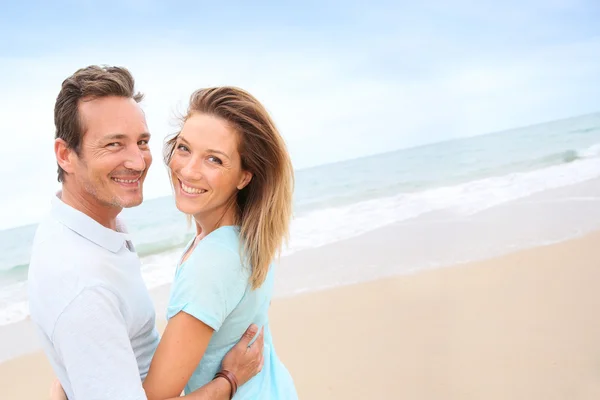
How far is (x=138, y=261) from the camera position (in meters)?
2.09

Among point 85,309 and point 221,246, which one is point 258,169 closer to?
point 221,246

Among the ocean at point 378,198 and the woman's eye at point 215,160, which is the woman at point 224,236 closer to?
the woman's eye at point 215,160

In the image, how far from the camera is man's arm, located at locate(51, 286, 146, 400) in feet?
5.37

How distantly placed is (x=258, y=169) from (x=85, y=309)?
849mm

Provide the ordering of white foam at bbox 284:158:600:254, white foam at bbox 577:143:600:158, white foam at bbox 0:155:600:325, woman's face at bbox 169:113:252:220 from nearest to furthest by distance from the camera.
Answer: woman's face at bbox 169:113:252:220 < white foam at bbox 0:155:600:325 < white foam at bbox 284:158:600:254 < white foam at bbox 577:143:600:158

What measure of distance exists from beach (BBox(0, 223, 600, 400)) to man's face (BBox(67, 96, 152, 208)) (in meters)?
2.97

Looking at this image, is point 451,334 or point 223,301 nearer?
point 223,301

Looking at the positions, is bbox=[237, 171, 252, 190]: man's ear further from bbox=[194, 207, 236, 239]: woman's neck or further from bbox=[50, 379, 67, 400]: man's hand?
bbox=[50, 379, 67, 400]: man's hand

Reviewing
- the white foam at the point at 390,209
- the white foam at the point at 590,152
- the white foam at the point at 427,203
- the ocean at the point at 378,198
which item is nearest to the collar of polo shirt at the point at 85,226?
the ocean at the point at 378,198

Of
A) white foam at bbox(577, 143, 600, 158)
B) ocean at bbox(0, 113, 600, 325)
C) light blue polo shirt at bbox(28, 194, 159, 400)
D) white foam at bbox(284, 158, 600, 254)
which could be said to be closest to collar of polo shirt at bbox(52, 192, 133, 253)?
light blue polo shirt at bbox(28, 194, 159, 400)

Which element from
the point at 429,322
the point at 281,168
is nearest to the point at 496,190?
the point at 429,322

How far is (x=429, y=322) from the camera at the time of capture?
5496 millimetres

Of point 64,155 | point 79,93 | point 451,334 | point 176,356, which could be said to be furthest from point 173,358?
point 451,334

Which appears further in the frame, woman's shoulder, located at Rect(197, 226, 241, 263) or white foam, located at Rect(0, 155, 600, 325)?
white foam, located at Rect(0, 155, 600, 325)
